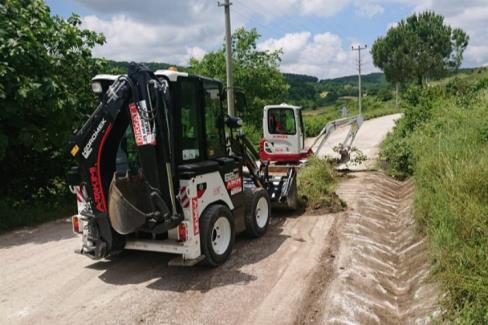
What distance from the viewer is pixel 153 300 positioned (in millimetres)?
5516

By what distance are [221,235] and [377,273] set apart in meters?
2.31

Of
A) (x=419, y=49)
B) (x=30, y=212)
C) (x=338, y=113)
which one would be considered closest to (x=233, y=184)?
(x=30, y=212)

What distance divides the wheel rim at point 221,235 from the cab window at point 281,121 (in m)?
6.76

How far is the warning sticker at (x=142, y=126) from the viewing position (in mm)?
5684

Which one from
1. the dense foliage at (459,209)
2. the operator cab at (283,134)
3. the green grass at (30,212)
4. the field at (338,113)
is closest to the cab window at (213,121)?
the dense foliage at (459,209)

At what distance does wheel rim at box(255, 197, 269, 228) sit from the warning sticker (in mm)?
3008

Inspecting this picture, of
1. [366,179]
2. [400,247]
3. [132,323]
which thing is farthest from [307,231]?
[366,179]

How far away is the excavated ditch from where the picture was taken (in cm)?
508

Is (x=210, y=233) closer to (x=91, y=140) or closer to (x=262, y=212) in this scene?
(x=91, y=140)

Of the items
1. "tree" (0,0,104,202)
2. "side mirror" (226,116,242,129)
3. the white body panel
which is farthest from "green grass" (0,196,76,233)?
"side mirror" (226,116,242,129)

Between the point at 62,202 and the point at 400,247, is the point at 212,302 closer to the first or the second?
the point at 400,247

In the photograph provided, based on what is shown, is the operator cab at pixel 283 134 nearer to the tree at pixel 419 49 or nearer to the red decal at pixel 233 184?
the red decal at pixel 233 184

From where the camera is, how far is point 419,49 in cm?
5584

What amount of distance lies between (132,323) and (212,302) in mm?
981
